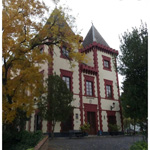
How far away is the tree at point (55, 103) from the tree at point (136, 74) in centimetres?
740

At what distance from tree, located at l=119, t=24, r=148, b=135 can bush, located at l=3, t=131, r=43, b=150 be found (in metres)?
5.63

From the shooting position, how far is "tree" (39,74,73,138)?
44.4 feet

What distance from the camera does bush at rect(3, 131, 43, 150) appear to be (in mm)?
9676

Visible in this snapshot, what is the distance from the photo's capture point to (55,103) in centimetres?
1358

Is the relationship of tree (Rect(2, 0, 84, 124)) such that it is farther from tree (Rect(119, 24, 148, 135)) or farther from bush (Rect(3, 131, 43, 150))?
tree (Rect(119, 24, 148, 135))

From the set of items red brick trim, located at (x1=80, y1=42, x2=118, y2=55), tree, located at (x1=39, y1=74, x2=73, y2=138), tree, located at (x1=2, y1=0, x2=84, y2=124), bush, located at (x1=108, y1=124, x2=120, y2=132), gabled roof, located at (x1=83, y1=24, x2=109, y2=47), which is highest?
gabled roof, located at (x1=83, y1=24, x2=109, y2=47)

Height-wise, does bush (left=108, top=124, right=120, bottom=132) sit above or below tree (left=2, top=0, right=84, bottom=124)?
below

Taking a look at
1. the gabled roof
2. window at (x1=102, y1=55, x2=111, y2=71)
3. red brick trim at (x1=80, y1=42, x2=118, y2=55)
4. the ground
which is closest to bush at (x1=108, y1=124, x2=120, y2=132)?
the ground

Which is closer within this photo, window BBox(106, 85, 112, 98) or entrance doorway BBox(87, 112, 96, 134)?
entrance doorway BBox(87, 112, 96, 134)

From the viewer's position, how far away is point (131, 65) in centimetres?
678

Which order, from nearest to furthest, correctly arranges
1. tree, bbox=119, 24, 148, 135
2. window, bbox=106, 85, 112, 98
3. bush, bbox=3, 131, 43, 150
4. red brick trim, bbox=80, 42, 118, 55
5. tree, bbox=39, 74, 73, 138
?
1. tree, bbox=119, 24, 148, 135
2. bush, bbox=3, 131, 43, 150
3. tree, bbox=39, 74, 73, 138
4. window, bbox=106, 85, 112, 98
5. red brick trim, bbox=80, 42, 118, 55

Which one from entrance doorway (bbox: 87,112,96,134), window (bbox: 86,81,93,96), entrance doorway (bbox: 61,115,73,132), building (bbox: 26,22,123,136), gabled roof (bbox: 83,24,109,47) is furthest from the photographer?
gabled roof (bbox: 83,24,109,47)

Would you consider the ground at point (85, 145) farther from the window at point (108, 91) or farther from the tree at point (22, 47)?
the window at point (108, 91)

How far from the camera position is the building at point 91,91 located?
55.8ft
